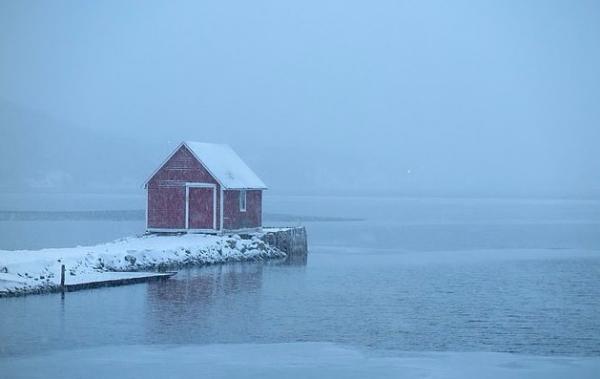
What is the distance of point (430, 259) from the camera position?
64000mm

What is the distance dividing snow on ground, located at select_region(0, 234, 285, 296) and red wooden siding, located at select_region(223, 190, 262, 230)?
1379 mm

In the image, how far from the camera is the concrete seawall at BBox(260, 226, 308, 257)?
59031 millimetres

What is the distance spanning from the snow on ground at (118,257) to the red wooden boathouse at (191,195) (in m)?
1.05

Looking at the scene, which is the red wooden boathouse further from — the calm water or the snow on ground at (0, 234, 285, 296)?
the calm water

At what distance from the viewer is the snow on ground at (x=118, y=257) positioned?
38.3 metres

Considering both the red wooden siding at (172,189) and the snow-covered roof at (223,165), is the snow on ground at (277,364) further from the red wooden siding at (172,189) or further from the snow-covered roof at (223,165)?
the snow-covered roof at (223,165)

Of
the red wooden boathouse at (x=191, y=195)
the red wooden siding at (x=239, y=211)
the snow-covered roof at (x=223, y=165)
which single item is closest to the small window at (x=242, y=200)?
the red wooden siding at (x=239, y=211)

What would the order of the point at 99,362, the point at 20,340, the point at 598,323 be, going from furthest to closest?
the point at 598,323 → the point at 20,340 → the point at 99,362

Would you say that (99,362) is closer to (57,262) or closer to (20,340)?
(20,340)

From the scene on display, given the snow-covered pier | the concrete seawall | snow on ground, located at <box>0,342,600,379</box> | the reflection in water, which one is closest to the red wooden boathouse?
the snow-covered pier

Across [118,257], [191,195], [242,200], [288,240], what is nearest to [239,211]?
[242,200]

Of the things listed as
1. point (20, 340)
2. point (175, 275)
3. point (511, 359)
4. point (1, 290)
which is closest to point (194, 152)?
point (175, 275)

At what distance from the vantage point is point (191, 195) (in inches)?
2261

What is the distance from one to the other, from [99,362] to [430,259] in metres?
41.4
